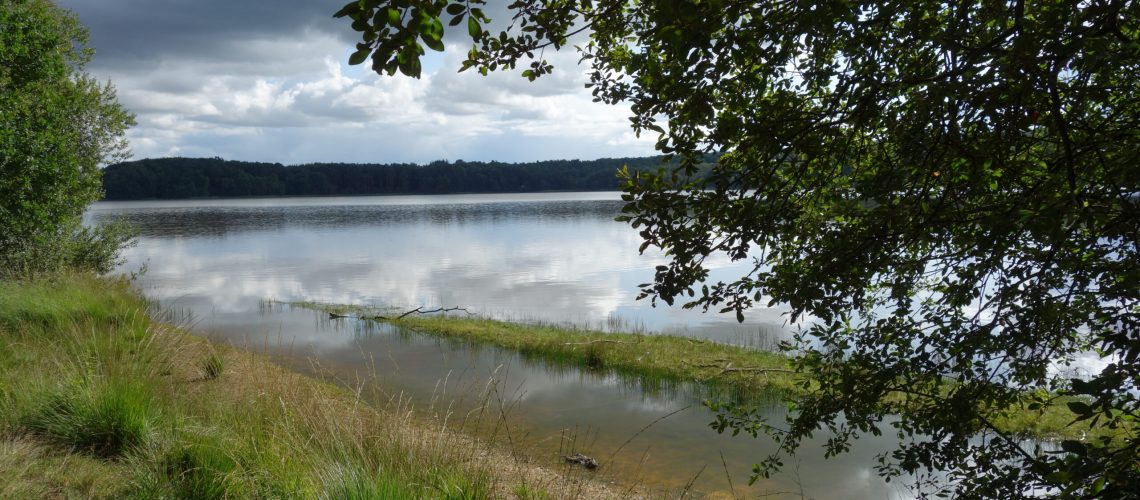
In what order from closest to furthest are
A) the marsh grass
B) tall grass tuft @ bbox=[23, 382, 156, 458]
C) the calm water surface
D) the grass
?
the grass < tall grass tuft @ bbox=[23, 382, 156, 458] < the calm water surface < the marsh grass

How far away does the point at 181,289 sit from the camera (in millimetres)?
24344

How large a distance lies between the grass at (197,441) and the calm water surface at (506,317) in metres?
1.12

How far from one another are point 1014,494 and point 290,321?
1757cm

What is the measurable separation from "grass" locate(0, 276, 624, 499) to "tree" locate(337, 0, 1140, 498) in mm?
2291

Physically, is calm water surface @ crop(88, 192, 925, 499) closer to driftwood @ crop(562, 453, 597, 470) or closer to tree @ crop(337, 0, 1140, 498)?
driftwood @ crop(562, 453, 597, 470)

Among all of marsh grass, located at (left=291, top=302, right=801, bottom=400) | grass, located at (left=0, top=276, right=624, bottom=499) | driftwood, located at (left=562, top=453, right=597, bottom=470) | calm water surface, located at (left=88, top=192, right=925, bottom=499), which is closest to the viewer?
grass, located at (left=0, top=276, right=624, bottom=499)

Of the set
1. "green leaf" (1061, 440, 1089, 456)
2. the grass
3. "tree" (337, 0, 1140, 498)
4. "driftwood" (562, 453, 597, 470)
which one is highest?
"tree" (337, 0, 1140, 498)

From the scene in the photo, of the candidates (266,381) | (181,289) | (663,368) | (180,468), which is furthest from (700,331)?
(181,289)

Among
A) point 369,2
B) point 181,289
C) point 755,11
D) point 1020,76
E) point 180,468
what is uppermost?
point 755,11

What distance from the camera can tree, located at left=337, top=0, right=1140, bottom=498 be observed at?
269 centimetres

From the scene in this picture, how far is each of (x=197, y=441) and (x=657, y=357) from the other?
919 cm

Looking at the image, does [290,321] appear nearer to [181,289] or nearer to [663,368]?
[181,289]

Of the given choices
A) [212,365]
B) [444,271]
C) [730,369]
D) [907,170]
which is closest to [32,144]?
[212,365]

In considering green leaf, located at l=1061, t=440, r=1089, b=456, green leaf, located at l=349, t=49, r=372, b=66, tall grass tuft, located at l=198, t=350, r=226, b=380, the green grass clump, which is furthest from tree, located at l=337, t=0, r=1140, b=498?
the green grass clump
